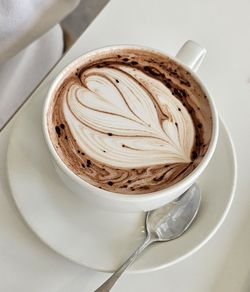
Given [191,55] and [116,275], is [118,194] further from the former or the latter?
[191,55]

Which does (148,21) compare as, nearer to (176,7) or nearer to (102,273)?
(176,7)

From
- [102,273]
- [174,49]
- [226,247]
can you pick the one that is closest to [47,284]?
[102,273]

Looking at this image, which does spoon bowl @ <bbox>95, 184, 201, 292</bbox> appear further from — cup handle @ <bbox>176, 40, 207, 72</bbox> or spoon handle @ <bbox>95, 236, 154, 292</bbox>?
cup handle @ <bbox>176, 40, 207, 72</bbox>

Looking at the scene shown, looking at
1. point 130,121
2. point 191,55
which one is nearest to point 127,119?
point 130,121

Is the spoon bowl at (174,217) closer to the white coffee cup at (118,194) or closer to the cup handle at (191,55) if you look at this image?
the white coffee cup at (118,194)

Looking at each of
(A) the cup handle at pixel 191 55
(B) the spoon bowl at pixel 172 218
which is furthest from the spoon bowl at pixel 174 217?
(A) the cup handle at pixel 191 55
